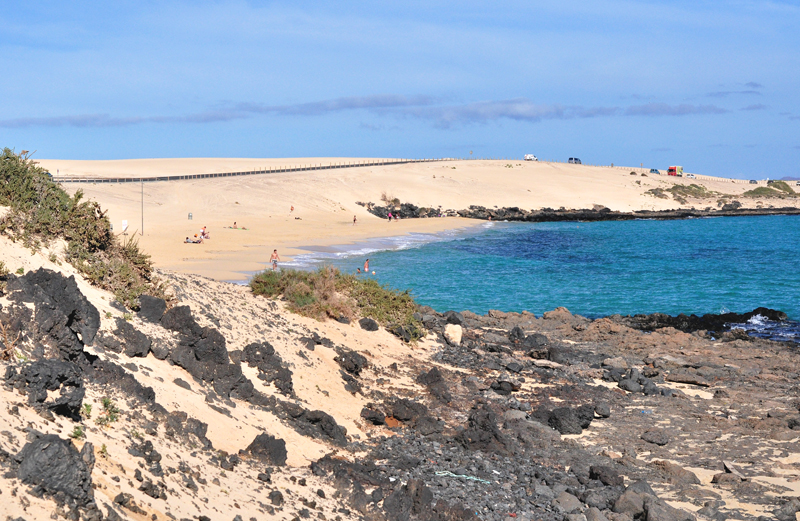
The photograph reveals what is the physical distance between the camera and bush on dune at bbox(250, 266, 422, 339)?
1852 cm

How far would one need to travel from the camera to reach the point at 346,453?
1194 cm

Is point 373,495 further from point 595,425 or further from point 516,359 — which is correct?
point 516,359

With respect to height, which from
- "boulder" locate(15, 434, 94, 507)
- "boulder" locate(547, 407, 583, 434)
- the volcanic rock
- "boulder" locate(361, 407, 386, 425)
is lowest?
"boulder" locate(547, 407, 583, 434)

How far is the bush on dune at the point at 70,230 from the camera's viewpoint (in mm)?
13156

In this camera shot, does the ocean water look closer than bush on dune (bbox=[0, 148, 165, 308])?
No

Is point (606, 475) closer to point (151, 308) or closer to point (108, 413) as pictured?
point (108, 413)

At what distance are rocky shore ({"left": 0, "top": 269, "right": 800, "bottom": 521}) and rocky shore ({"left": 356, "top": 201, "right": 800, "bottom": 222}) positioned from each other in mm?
58705

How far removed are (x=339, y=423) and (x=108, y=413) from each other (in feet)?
15.9

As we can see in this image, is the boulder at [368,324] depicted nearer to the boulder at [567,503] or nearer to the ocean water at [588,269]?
the boulder at [567,503]

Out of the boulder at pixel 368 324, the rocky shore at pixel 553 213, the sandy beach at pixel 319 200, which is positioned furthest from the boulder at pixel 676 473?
the rocky shore at pixel 553 213

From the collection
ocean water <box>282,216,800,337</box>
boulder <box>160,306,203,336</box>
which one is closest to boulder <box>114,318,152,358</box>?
boulder <box>160,306,203,336</box>

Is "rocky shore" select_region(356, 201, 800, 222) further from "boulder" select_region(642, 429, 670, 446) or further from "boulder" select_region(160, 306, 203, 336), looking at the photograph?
"boulder" select_region(160, 306, 203, 336)

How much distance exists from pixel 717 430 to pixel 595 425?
2423mm

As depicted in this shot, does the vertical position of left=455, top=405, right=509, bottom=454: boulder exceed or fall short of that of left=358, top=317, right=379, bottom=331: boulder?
it falls short
